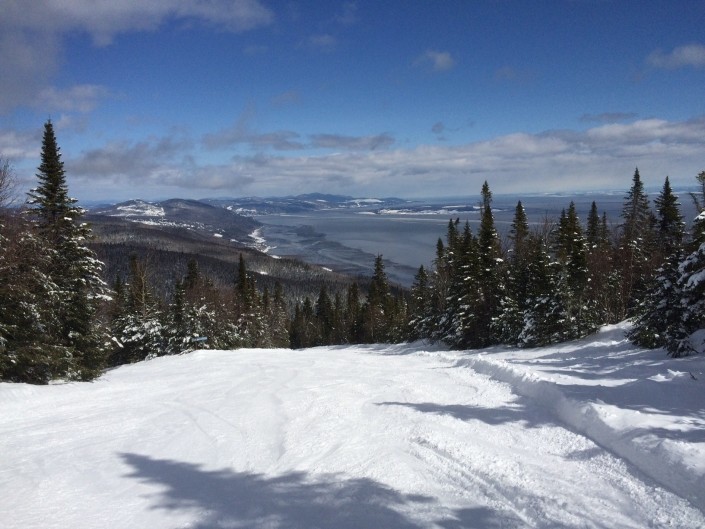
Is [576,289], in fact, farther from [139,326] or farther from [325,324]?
[325,324]

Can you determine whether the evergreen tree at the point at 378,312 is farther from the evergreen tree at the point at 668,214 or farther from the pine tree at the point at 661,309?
the pine tree at the point at 661,309

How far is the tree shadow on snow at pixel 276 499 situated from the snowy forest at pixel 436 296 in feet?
35.3

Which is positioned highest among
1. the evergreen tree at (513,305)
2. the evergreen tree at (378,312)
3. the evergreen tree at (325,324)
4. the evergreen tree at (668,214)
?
the evergreen tree at (668,214)

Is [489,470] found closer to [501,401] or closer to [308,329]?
[501,401]

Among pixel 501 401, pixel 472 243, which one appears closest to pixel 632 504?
pixel 501 401

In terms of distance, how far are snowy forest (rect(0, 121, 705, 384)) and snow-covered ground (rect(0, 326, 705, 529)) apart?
14.0 feet

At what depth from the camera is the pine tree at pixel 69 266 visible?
17.4 meters

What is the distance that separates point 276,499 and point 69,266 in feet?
54.2

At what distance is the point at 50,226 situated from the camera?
57.8 feet

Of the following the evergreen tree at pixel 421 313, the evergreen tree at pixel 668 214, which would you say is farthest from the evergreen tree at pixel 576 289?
the evergreen tree at pixel 421 313

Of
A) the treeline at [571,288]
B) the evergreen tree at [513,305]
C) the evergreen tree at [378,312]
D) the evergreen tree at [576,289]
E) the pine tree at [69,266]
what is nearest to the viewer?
the treeline at [571,288]

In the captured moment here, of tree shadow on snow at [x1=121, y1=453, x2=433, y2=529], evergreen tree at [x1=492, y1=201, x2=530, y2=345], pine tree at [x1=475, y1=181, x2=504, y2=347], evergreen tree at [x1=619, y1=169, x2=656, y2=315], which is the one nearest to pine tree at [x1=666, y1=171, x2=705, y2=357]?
evergreen tree at [x1=619, y1=169, x2=656, y2=315]

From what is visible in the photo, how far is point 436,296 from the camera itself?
3762 cm

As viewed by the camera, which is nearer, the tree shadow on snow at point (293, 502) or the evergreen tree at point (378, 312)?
the tree shadow on snow at point (293, 502)
